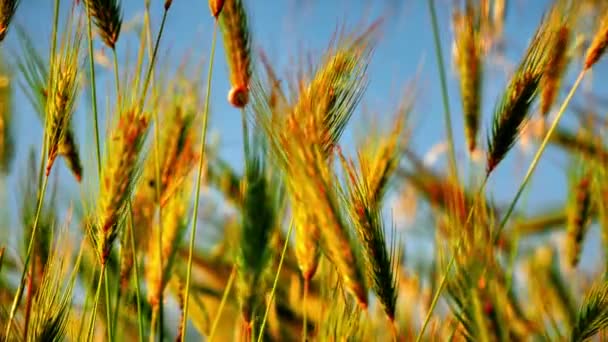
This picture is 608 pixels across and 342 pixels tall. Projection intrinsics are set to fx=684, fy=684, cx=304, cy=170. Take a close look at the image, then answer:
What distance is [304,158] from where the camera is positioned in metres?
0.51

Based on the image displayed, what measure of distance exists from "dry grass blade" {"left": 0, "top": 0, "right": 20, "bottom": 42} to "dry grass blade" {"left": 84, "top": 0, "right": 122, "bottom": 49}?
8 centimetres

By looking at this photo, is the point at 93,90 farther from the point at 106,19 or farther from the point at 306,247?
the point at 306,247

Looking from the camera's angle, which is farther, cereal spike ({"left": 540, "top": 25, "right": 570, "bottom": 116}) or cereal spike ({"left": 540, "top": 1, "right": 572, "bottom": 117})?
cereal spike ({"left": 540, "top": 25, "right": 570, "bottom": 116})

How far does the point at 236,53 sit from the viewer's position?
0.74 m

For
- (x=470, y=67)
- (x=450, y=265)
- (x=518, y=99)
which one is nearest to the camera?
(x=450, y=265)

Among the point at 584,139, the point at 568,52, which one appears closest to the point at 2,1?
the point at 568,52

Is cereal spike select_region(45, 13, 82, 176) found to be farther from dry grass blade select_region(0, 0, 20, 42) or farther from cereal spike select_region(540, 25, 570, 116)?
cereal spike select_region(540, 25, 570, 116)

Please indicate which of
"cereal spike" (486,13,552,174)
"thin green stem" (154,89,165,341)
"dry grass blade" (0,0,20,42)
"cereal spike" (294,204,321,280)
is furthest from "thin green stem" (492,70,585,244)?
"dry grass blade" (0,0,20,42)

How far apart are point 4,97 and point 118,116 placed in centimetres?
→ 40

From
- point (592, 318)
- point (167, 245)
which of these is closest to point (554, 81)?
point (592, 318)

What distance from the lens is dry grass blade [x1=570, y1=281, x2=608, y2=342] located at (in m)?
0.61

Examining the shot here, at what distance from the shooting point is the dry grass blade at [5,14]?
0.72m

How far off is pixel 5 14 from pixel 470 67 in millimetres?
518

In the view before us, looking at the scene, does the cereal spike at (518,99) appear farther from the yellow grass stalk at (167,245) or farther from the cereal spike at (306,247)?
the yellow grass stalk at (167,245)
